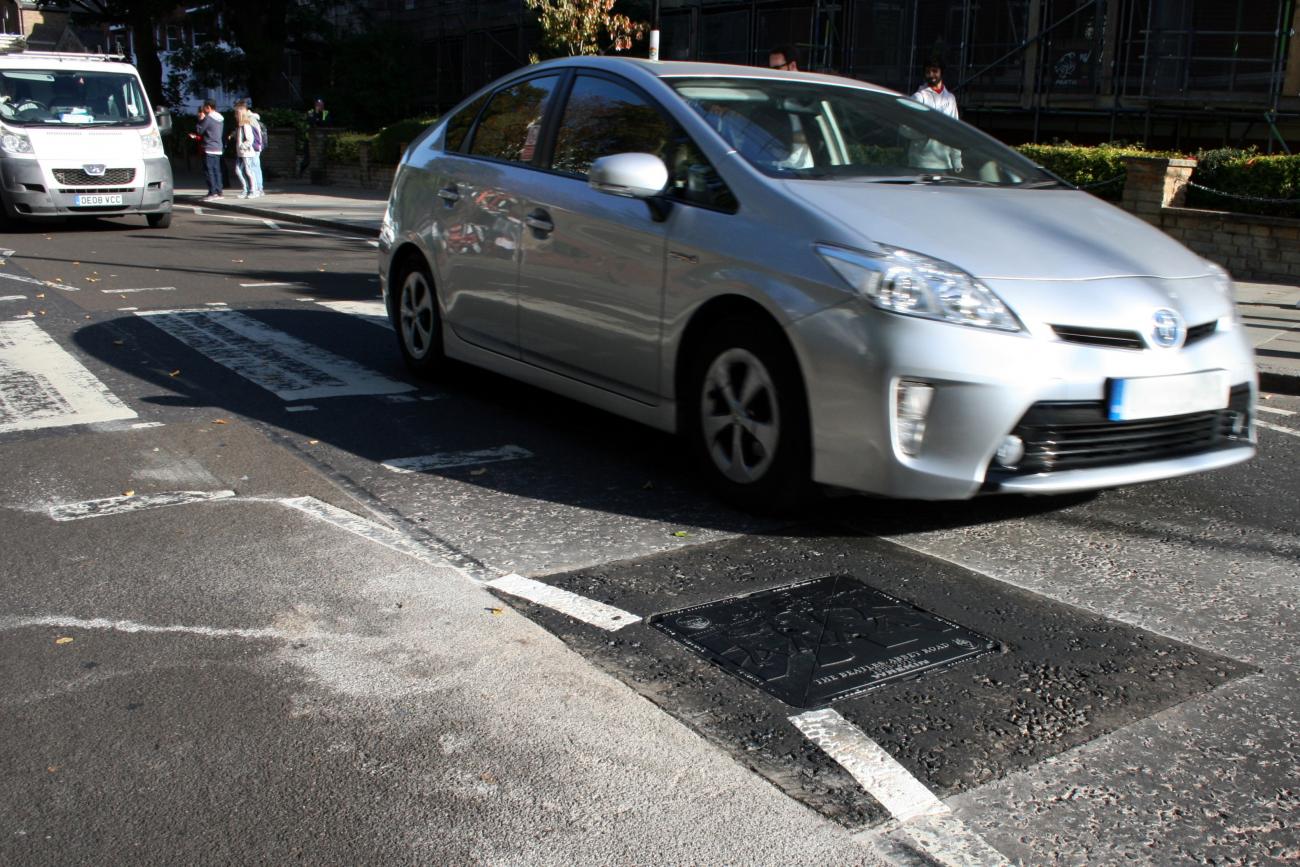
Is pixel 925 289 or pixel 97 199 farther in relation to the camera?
pixel 97 199

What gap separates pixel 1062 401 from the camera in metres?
4.41

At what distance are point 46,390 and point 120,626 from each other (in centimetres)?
376

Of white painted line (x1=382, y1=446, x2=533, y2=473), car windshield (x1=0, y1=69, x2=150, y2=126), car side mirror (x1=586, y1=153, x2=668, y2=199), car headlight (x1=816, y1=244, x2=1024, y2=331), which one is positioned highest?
car windshield (x1=0, y1=69, x2=150, y2=126)

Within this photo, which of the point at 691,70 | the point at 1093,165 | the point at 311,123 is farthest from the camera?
the point at 311,123

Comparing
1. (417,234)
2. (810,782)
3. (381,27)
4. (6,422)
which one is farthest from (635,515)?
(381,27)

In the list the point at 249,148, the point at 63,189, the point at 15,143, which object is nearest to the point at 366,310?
the point at 63,189

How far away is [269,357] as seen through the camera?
8211 mm

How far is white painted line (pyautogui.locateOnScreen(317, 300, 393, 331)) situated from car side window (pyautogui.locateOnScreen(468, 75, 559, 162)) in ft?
9.89

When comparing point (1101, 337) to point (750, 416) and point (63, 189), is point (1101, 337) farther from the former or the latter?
point (63, 189)

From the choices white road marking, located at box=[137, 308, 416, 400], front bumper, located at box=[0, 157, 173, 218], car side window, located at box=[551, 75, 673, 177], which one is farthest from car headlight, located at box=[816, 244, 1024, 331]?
front bumper, located at box=[0, 157, 173, 218]

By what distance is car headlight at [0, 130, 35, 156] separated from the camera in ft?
54.3

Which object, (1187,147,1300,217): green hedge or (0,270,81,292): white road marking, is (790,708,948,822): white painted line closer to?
(0,270,81,292): white road marking

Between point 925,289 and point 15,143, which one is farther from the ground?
point 15,143

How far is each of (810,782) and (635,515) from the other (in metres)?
2.19
